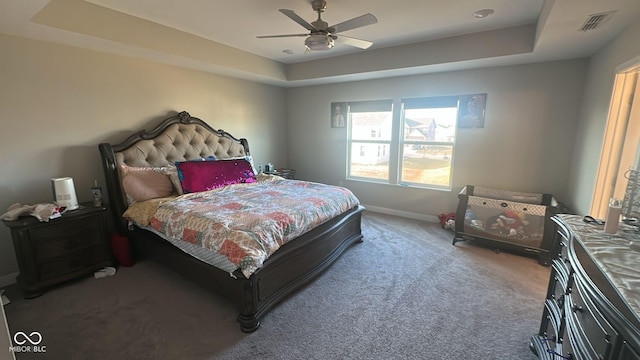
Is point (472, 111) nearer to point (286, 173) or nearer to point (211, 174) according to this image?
point (286, 173)

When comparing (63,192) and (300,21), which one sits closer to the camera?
(300,21)

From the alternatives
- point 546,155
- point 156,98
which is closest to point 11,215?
point 156,98

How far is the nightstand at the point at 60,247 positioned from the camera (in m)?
2.41

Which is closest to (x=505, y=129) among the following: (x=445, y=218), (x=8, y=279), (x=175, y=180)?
(x=445, y=218)

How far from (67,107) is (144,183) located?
3.51 ft

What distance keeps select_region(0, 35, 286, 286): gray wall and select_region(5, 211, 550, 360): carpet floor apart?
3.37ft

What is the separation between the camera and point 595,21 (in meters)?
2.18

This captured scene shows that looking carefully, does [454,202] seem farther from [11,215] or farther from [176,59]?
[11,215]

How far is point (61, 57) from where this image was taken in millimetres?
2838

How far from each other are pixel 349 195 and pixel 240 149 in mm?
2136

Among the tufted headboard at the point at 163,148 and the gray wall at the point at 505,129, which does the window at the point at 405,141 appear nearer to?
the gray wall at the point at 505,129

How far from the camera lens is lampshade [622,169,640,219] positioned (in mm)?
1645

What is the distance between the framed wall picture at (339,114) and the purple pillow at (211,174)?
6.43 feet

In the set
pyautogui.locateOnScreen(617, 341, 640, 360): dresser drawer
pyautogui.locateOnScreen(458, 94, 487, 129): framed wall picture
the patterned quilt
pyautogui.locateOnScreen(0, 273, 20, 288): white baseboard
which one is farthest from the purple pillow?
pyautogui.locateOnScreen(617, 341, 640, 360): dresser drawer
